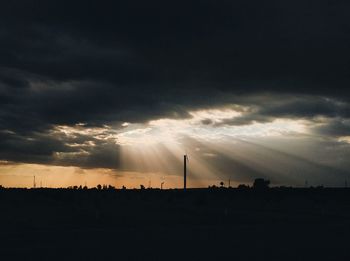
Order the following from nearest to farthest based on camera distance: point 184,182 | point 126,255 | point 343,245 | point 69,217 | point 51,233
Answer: point 126,255
point 343,245
point 51,233
point 69,217
point 184,182

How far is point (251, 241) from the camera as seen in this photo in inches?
1156

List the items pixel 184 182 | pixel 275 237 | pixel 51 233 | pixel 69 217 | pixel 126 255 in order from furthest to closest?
pixel 184 182
pixel 69 217
pixel 51 233
pixel 275 237
pixel 126 255

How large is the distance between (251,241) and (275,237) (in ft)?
9.30

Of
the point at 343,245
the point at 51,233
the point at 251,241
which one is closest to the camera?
the point at 343,245

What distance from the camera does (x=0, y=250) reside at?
24562mm

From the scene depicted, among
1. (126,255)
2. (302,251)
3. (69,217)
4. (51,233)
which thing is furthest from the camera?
(69,217)

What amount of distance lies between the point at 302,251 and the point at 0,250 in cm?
1359

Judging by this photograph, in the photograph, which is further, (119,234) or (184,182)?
(184,182)

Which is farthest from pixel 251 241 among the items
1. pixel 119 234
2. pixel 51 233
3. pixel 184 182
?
pixel 184 182

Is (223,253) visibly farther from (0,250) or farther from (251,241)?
(0,250)

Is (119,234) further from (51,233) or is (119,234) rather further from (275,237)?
(275,237)

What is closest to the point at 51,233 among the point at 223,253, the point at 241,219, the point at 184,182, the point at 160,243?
the point at 160,243

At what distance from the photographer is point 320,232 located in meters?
36.1

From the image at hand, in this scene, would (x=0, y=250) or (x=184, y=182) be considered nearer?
(x=0, y=250)
